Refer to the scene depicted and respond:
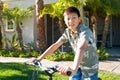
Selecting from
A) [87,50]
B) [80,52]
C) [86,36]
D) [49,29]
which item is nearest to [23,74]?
[87,50]

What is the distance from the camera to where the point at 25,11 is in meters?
14.5

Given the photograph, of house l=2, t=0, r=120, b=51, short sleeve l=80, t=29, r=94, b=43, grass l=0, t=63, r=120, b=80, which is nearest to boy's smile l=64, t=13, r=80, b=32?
short sleeve l=80, t=29, r=94, b=43

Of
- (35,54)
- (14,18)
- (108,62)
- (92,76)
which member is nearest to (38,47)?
(35,54)

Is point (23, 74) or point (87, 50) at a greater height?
point (87, 50)

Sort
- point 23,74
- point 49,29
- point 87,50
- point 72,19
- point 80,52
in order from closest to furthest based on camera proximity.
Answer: point 80,52, point 72,19, point 87,50, point 23,74, point 49,29

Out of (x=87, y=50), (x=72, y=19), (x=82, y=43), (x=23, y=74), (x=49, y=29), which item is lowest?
(x=23, y=74)

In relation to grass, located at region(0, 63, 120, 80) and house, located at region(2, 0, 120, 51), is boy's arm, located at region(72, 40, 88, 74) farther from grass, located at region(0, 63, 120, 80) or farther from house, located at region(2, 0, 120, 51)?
house, located at region(2, 0, 120, 51)

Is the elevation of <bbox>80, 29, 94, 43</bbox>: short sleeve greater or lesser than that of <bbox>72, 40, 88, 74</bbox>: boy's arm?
greater

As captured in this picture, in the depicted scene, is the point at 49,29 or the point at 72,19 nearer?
the point at 72,19

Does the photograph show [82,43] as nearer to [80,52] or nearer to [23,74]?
[80,52]

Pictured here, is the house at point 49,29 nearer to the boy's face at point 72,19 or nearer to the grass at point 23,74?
the grass at point 23,74

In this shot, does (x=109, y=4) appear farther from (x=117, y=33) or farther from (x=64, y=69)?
(x=64, y=69)

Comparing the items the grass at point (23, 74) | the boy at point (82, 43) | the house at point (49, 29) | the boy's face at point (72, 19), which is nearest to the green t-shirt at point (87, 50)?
the boy at point (82, 43)

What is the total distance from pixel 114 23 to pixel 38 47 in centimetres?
606
